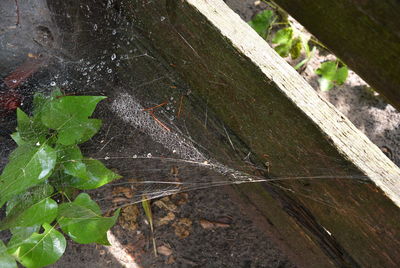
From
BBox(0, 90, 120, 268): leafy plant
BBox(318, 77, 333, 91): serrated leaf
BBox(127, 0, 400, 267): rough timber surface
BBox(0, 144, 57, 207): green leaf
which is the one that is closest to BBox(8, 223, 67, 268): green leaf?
BBox(0, 90, 120, 268): leafy plant

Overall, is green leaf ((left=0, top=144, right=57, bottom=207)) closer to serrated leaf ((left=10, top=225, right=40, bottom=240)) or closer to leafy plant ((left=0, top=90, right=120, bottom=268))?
leafy plant ((left=0, top=90, right=120, bottom=268))

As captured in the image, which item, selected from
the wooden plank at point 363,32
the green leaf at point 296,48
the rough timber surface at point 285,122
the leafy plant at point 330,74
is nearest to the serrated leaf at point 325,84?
the leafy plant at point 330,74

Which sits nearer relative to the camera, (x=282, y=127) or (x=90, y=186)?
(x=282, y=127)

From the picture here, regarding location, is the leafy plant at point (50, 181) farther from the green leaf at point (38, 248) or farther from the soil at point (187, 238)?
the soil at point (187, 238)

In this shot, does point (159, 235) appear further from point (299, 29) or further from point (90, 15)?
point (299, 29)

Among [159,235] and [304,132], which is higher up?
[304,132]

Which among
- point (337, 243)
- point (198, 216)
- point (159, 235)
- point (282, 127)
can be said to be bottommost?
point (159, 235)

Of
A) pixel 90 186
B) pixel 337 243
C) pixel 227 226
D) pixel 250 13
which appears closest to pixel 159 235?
pixel 227 226
